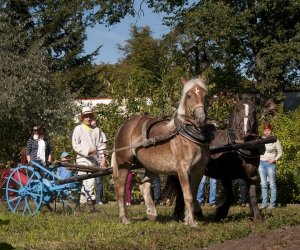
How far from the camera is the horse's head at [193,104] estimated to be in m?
8.71

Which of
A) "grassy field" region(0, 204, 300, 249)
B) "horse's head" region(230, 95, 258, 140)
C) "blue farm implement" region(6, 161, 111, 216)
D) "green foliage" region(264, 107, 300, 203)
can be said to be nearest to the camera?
"grassy field" region(0, 204, 300, 249)

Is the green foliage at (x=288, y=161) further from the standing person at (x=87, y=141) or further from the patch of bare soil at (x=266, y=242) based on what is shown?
the patch of bare soil at (x=266, y=242)

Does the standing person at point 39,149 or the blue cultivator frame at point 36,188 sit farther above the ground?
the standing person at point 39,149

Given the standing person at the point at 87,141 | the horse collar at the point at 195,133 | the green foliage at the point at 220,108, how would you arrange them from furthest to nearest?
the green foliage at the point at 220,108, the standing person at the point at 87,141, the horse collar at the point at 195,133

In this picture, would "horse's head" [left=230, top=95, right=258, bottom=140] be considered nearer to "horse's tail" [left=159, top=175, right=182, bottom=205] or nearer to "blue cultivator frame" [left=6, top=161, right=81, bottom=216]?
"horse's tail" [left=159, top=175, right=182, bottom=205]

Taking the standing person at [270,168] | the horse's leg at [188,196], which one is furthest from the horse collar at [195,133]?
the standing person at [270,168]

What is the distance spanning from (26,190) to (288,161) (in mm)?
6941

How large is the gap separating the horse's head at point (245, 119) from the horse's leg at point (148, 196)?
162 centimetres

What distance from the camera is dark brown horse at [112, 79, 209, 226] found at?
29.2 feet

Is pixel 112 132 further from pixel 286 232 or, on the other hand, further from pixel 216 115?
pixel 286 232

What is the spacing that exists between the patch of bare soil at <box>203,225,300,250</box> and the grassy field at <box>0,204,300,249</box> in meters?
0.27

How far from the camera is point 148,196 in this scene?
10.3m

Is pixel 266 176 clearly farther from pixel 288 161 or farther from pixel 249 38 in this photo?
pixel 249 38

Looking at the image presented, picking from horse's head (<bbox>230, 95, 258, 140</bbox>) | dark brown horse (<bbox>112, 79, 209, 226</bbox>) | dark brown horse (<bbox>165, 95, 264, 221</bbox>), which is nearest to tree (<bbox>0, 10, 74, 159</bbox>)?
dark brown horse (<bbox>112, 79, 209, 226</bbox>)
